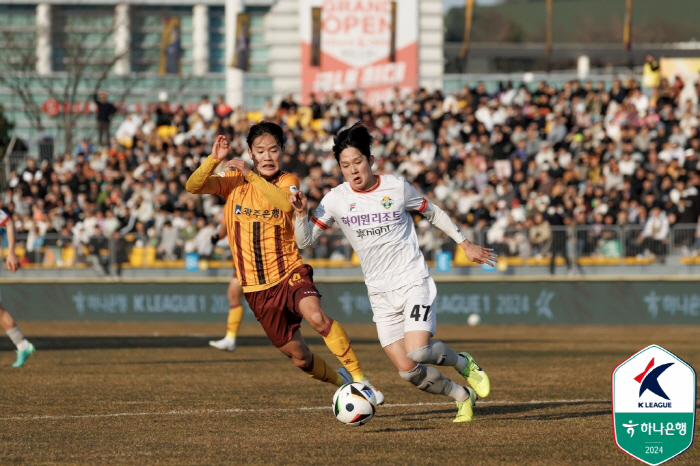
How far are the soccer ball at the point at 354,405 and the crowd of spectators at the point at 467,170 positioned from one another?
16651 millimetres

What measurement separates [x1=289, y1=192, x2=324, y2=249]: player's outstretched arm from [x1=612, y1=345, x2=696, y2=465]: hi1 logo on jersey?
3290 mm

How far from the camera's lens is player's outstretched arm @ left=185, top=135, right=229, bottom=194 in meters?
8.90

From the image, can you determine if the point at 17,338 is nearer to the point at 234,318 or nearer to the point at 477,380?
the point at 234,318

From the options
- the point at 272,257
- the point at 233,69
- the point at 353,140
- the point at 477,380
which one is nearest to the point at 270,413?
the point at 272,257

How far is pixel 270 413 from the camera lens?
31.3 ft

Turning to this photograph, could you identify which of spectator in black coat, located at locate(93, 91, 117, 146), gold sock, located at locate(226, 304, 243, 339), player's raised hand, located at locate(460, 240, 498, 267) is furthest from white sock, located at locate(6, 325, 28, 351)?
spectator in black coat, located at locate(93, 91, 117, 146)

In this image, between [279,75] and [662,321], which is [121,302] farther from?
[279,75]

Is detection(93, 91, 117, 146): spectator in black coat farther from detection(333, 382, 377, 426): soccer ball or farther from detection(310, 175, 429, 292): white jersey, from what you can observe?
detection(333, 382, 377, 426): soccer ball

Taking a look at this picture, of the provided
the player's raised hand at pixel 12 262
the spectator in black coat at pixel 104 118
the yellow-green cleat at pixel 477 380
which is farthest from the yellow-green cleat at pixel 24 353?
the spectator in black coat at pixel 104 118

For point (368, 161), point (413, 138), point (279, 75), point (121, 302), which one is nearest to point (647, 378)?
point (368, 161)

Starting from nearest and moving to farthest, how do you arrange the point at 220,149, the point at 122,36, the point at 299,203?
the point at 299,203 → the point at 220,149 → the point at 122,36

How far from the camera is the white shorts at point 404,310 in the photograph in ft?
28.6

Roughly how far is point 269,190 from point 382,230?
0.94 m

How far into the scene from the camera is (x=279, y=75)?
4584cm
